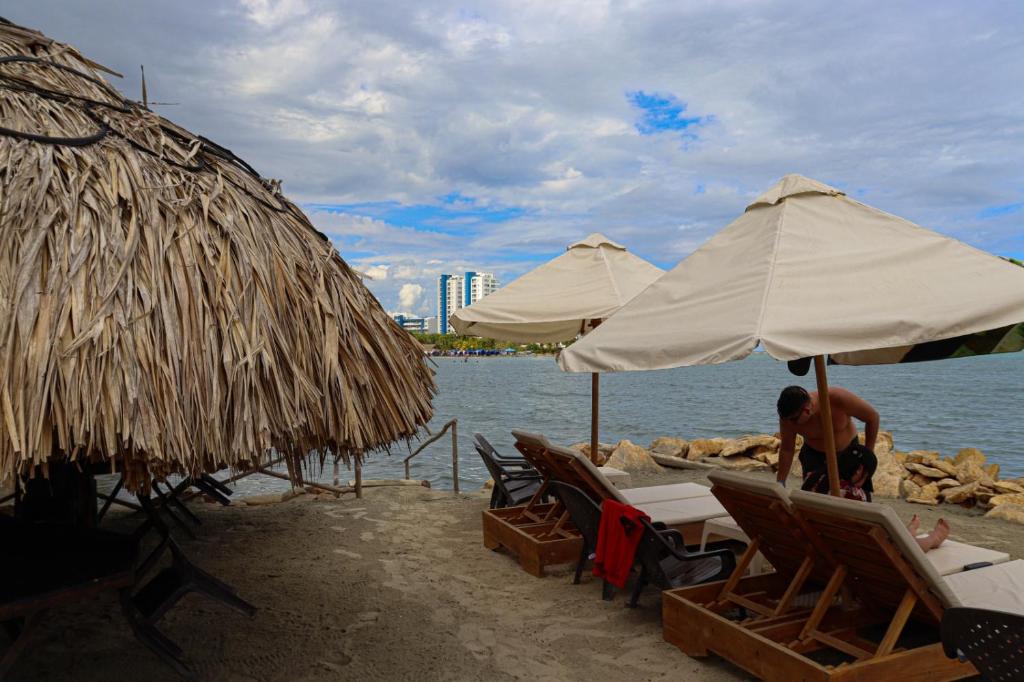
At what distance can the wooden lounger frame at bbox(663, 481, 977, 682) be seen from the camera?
3.20 metres

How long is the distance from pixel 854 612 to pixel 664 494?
98.0 inches

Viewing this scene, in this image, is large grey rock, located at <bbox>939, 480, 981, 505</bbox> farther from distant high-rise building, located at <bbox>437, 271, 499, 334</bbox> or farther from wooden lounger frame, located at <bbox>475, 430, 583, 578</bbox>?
distant high-rise building, located at <bbox>437, 271, 499, 334</bbox>

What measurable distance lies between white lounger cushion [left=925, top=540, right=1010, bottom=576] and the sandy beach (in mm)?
1248

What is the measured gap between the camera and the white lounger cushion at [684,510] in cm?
544

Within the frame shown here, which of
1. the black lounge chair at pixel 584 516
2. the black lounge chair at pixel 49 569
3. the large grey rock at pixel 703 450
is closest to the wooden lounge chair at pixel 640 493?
the black lounge chair at pixel 584 516

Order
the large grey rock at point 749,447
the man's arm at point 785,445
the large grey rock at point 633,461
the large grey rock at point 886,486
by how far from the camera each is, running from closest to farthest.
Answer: the man's arm at point 785,445 → the large grey rock at point 886,486 → the large grey rock at point 633,461 → the large grey rock at point 749,447

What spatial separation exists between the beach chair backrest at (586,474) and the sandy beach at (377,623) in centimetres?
71

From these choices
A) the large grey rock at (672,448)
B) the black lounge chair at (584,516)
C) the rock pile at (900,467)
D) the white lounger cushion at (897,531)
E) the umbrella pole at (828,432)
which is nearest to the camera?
the white lounger cushion at (897,531)

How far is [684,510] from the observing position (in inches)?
224

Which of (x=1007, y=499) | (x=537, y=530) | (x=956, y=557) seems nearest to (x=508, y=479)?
(x=537, y=530)

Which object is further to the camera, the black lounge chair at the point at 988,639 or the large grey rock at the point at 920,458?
the large grey rock at the point at 920,458

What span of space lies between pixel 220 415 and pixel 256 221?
1164mm

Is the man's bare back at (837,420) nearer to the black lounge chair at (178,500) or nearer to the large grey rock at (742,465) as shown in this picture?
the black lounge chair at (178,500)

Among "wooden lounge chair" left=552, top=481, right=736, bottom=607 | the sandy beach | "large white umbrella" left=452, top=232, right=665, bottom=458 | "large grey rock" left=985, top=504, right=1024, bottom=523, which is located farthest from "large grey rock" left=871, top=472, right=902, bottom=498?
"wooden lounge chair" left=552, top=481, right=736, bottom=607
